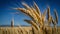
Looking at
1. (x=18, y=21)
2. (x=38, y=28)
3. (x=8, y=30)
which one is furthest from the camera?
(x=18, y=21)

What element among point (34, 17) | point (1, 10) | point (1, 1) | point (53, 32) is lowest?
point (53, 32)

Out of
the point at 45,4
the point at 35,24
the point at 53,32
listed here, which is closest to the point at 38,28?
the point at 35,24

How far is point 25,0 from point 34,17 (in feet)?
1.92

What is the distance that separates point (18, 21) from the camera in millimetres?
1362

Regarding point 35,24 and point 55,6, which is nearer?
point 35,24

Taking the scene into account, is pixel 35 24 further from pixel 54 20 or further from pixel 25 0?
pixel 25 0

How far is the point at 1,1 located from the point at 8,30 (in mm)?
355

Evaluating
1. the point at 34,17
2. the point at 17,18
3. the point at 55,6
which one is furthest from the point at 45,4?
the point at 34,17

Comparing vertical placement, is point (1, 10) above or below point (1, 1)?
below

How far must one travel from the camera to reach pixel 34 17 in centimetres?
83

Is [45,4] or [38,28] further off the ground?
[45,4]

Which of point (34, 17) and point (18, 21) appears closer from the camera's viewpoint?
point (34, 17)

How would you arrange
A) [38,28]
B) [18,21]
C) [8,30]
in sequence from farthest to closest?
1. [18,21]
2. [8,30]
3. [38,28]

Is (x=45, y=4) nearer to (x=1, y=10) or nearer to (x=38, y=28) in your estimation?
(x=1, y=10)
